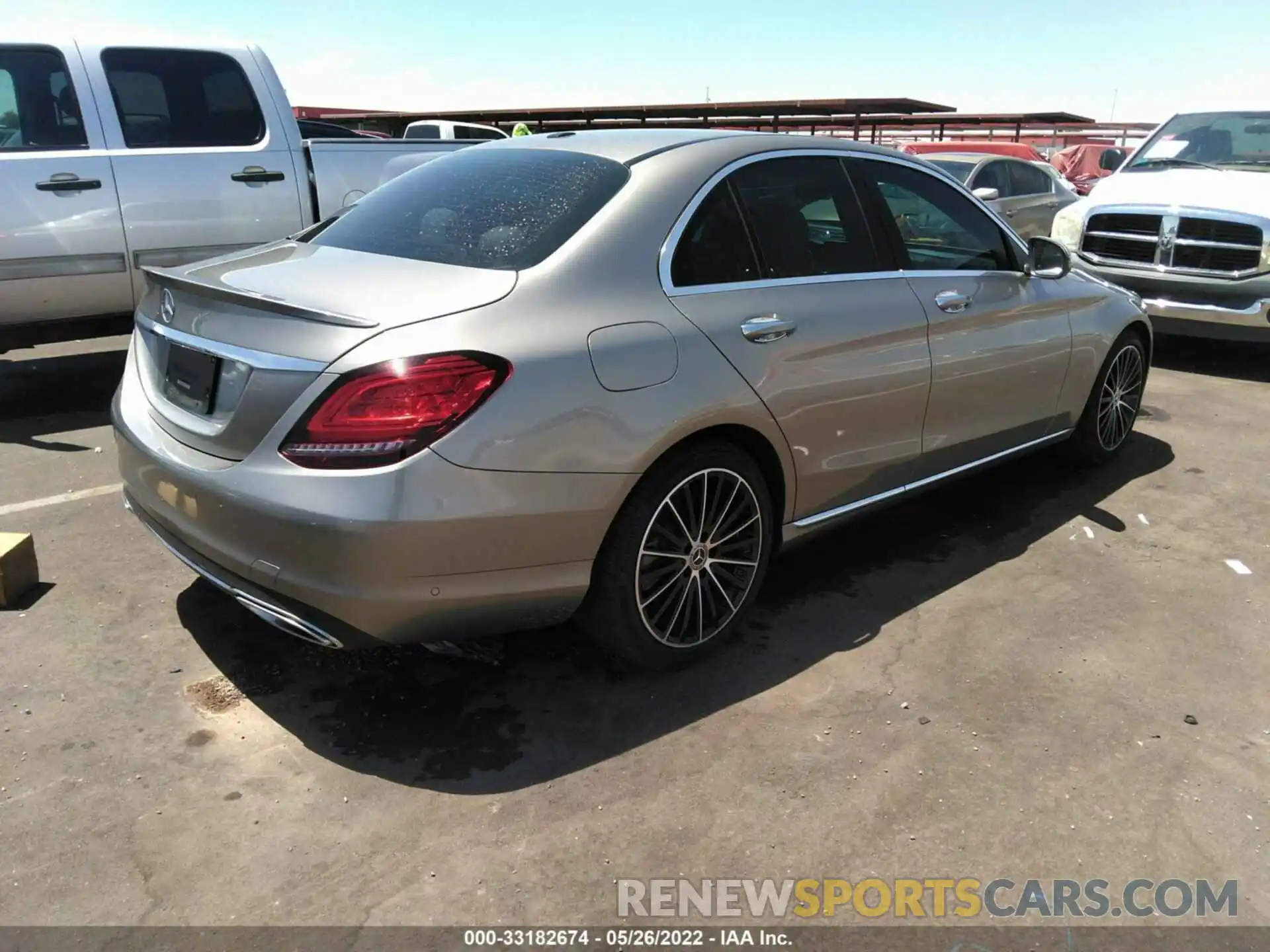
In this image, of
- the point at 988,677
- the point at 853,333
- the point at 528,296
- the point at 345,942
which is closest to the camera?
the point at 345,942

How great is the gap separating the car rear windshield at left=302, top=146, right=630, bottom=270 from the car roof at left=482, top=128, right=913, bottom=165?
0.07 metres

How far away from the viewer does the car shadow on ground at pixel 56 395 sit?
18.7 feet

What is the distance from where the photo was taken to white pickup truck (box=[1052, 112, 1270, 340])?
24.4 feet

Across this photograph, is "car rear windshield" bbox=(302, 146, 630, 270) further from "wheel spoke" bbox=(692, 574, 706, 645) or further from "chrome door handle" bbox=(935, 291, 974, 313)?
"chrome door handle" bbox=(935, 291, 974, 313)

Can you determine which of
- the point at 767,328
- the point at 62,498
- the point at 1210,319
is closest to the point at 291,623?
the point at 767,328

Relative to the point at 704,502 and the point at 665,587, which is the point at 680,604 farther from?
the point at 704,502

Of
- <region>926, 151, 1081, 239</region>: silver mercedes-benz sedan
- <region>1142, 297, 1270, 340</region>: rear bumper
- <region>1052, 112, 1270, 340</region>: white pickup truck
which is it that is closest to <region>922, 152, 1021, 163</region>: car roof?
<region>926, 151, 1081, 239</region>: silver mercedes-benz sedan

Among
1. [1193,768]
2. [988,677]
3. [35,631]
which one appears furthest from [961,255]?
[35,631]

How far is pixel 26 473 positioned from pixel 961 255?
4613 mm

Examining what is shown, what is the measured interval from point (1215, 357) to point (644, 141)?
23.4 feet

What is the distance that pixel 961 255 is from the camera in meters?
4.29

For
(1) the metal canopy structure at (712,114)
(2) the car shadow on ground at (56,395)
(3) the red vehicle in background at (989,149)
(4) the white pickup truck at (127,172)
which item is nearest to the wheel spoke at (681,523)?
(2) the car shadow on ground at (56,395)

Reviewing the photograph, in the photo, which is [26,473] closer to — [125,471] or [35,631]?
[35,631]

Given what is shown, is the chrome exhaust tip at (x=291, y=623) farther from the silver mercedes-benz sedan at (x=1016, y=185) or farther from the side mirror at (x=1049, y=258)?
the silver mercedes-benz sedan at (x=1016, y=185)
